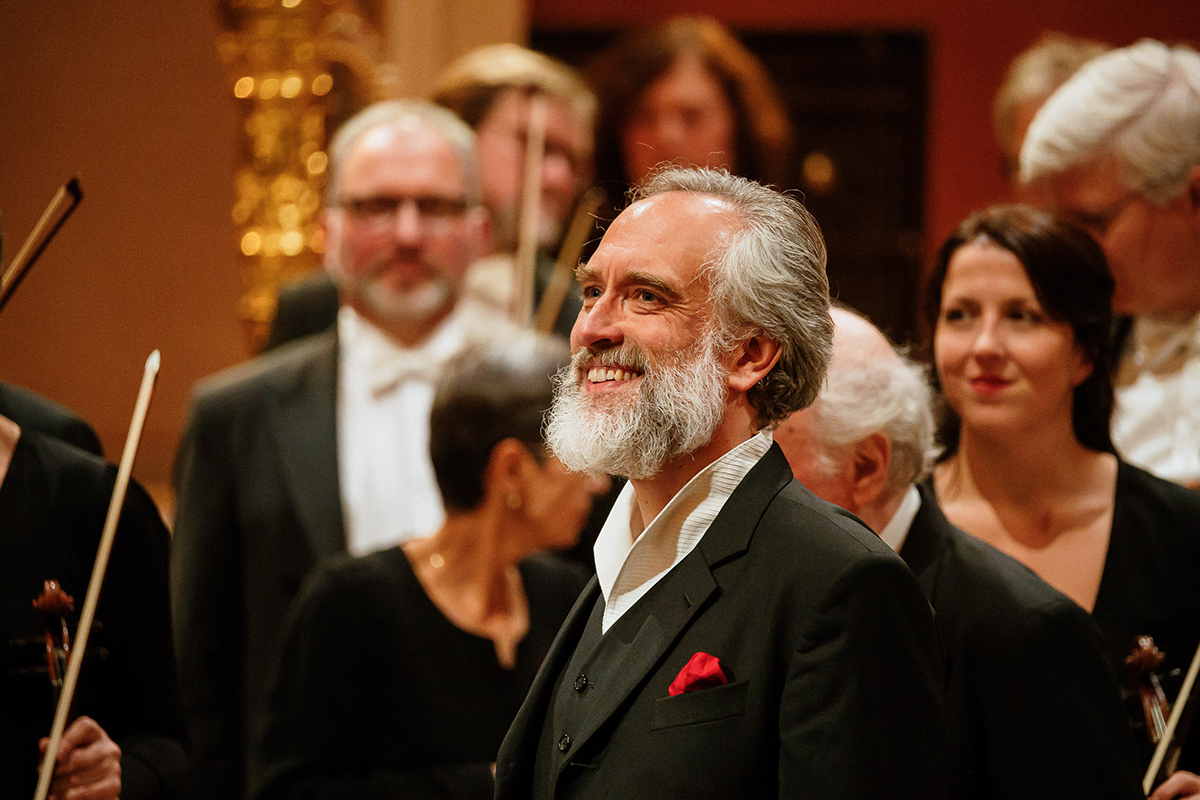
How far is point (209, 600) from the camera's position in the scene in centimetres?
287

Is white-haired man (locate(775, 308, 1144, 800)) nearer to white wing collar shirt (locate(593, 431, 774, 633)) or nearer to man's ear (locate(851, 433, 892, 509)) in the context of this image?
man's ear (locate(851, 433, 892, 509))

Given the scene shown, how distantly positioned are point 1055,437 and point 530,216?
4.86 ft

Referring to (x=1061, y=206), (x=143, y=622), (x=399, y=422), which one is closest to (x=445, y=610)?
(x=143, y=622)

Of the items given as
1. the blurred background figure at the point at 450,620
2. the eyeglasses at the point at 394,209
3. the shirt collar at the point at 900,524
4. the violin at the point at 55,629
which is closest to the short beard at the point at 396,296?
the eyeglasses at the point at 394,209

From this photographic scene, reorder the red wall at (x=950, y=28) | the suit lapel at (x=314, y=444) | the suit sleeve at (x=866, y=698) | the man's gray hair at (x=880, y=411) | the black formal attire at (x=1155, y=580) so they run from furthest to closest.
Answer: the red wall at (x=950, y=28)
the suit lapel at (x=314, y=444)
the black formal attire at (x=1155, y=580)
the man's gray hair at (x=880, y=411)
the suit sleeve at (x=866, y=698)

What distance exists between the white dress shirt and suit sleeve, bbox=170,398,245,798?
181 centimetres

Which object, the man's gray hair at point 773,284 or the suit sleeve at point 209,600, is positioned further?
the suit sleeve at point 209,600

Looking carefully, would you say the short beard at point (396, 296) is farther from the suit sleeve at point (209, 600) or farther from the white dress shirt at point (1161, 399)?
the white dress shirt at point (1161, 399)

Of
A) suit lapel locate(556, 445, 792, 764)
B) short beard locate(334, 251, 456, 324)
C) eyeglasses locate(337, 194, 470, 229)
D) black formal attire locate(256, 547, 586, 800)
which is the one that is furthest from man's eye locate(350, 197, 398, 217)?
suit lapel locate(556, 445, 792, 764)

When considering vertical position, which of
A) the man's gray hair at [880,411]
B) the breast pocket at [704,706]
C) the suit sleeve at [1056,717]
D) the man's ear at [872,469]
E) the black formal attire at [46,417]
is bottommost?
the suit sleeve at [1056,717]

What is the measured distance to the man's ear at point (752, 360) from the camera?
5.29ft

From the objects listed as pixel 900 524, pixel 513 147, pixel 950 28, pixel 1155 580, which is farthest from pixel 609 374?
pixel 950 28

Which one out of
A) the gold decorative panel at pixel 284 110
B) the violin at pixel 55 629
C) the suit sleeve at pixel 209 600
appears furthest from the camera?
the suit sleeve at pixel 209 600

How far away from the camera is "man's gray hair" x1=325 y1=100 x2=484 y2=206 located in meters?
3.36
